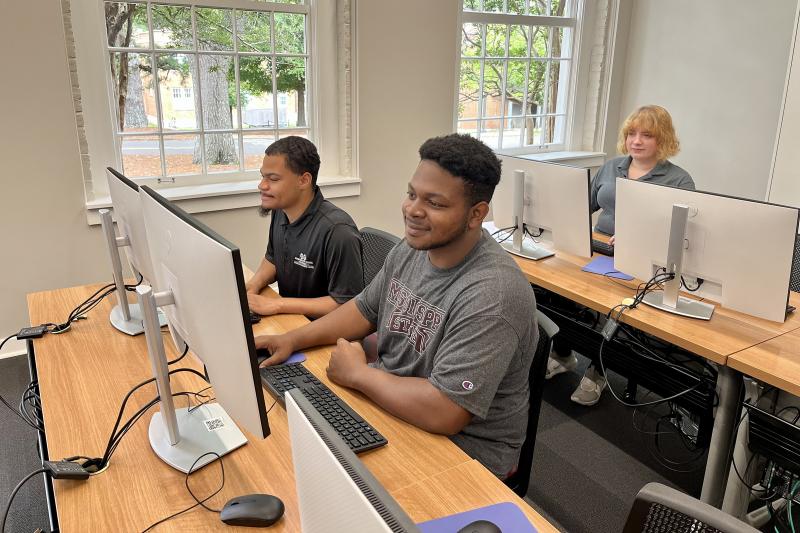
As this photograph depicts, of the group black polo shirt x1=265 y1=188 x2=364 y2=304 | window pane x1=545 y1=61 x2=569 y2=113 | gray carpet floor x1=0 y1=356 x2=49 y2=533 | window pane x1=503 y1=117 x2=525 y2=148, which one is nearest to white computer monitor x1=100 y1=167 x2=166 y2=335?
black polo shirt x1=265 y1=188 x2=364 y2=304

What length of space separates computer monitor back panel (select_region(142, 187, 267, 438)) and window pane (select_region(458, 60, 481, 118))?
3413 mm

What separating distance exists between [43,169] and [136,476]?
2269 millimetres

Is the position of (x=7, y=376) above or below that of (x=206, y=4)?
below

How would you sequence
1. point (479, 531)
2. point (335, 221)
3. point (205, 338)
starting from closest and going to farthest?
1. point (479, 531)
2. point (205, 338)
3. point (335, 221)

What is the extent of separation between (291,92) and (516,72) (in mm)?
→ 1853

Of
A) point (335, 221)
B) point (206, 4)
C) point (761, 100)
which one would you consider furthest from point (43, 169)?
point (761, 100)

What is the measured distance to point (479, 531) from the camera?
967mm

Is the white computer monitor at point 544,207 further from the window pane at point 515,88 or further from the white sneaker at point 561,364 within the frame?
the window pane at point 515,88

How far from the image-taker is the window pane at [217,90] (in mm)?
3330

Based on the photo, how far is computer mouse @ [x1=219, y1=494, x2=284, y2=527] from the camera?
106 cm

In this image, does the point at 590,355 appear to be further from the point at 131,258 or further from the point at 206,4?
the point at 206,4

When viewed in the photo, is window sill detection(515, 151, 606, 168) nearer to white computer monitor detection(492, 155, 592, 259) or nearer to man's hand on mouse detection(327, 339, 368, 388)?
white computer monitor detection(492, 155, 592, 259)

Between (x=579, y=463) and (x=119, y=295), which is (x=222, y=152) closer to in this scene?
(x=119, y=295)

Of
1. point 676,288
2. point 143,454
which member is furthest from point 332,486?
point 676,288
